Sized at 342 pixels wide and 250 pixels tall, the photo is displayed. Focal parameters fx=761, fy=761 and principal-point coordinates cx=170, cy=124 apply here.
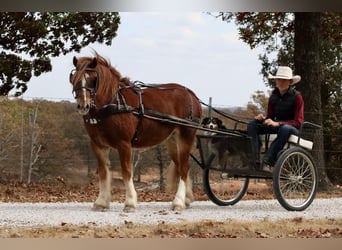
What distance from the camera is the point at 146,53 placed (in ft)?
19.7

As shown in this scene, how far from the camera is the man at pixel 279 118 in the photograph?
→ 565 cm

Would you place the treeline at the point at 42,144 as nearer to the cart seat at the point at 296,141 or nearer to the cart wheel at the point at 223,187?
the cart wheel at the point at 223,187

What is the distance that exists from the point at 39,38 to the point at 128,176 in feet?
4.69

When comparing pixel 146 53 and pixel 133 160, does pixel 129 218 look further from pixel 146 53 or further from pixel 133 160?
pixel 146 53

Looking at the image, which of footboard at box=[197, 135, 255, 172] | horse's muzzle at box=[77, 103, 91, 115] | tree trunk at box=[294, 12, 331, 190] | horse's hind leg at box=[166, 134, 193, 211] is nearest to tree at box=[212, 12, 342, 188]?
tree trunk at box=[294, 12, 331, 190]

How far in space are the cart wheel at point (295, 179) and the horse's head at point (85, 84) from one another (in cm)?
145

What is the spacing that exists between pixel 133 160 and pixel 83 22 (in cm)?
124

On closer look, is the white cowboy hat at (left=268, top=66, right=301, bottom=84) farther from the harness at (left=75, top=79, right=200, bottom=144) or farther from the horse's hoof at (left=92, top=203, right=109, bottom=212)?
the horse's hoof at (left=92, top=203, right=109, bottom=212)

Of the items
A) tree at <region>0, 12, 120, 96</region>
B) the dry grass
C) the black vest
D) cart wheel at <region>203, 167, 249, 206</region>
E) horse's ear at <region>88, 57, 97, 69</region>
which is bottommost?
the dry grass

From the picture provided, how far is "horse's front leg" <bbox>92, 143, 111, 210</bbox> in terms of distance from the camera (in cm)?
562

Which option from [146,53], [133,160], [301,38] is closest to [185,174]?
[133,160]

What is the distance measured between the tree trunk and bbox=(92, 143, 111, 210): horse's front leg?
1.61 meters

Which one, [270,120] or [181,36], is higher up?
[181,36]

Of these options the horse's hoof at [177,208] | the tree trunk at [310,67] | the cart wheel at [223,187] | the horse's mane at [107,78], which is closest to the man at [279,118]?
the tree trunk at [310,67]
